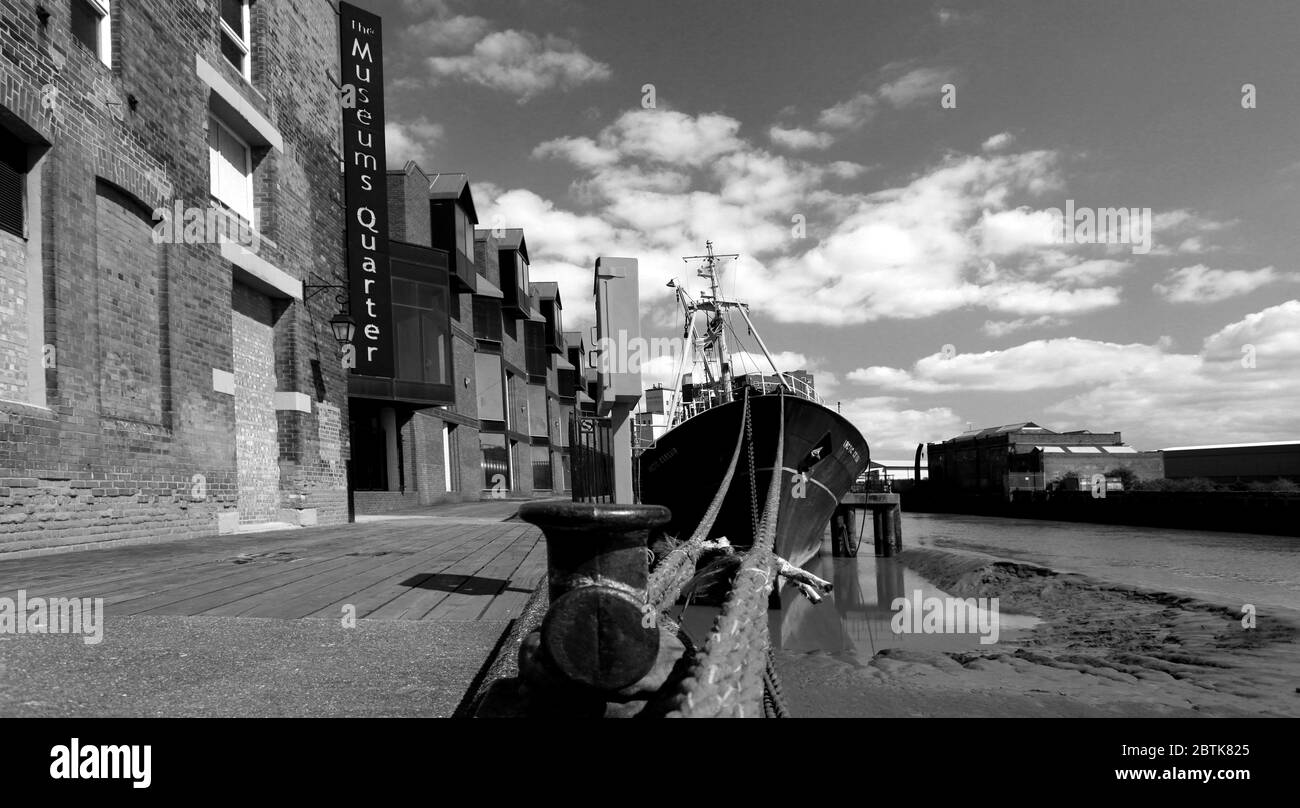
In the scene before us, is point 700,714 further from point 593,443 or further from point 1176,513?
point 1176,513

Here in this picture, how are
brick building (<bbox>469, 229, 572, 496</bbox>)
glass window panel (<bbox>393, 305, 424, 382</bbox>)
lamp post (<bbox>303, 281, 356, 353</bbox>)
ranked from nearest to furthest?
1. lamp post (<bbox>303, 281, 356, 353</bbox>)
2. glass window panel (<bbox>393, 305, 424, 382</bbox>)
3. brick building (<bbox>469, 229, 572, 496</bbox>)

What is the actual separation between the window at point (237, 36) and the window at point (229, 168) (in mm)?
1065

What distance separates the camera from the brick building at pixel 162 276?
700 cm

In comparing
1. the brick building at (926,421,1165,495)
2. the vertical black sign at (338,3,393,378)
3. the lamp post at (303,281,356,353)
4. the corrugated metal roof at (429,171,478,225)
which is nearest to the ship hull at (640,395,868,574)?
the lamp post at (303,281,356,353)

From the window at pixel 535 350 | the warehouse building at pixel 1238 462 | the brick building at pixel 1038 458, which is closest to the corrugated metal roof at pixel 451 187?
the window at pixel 535 350

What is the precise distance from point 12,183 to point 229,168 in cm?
483

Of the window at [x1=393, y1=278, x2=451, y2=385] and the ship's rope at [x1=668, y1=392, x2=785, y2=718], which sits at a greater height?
the window at [x1=393, y1=278, x2=451, y2=385]

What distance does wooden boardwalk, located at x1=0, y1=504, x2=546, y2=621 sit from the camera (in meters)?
3.85

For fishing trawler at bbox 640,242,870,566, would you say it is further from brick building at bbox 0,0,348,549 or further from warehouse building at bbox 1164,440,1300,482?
warehouse building at bbox 1164,440,1300,482

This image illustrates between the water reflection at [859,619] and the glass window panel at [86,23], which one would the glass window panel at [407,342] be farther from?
the glass window panel at [86,23]

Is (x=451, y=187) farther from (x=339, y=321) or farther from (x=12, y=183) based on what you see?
(x=12, y=183)

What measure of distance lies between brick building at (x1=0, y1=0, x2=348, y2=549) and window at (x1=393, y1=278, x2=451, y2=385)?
26.2 feet

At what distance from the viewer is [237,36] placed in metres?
11.8
